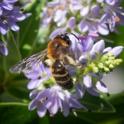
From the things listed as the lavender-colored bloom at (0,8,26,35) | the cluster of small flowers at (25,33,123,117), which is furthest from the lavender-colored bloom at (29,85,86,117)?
the lavender-colored bloom at (0,8,26,35)

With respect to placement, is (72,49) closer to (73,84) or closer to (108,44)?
(73,84)

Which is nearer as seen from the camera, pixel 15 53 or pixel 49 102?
pixel 49 102

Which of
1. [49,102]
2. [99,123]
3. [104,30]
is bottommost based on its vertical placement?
[99,123]

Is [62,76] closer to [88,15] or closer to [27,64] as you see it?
[27,64]

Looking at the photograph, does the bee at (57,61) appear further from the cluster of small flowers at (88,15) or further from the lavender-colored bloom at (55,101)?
the cluster of small flowers at (88,15)

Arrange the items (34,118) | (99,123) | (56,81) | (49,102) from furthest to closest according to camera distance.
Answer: (99,123) < (34,118) < (49,102) < (56,81)

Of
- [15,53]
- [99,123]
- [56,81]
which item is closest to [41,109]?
[56,81]

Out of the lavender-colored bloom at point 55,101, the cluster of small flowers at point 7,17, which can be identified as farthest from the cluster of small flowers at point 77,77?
the cluster of small flowers at point 7,17
